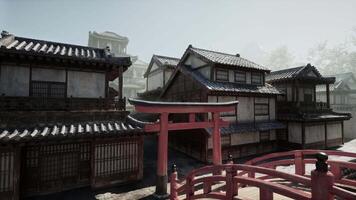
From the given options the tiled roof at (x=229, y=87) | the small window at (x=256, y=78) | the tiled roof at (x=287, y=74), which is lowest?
the tiled roof at (x=229, y=87)

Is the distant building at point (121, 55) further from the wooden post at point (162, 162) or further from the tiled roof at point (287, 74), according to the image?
the wooden post at point (162, 162)

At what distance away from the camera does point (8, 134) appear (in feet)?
26.9

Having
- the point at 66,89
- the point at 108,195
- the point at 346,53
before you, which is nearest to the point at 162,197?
the point at 108,195

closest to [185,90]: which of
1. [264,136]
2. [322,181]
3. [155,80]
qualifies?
[264,136]

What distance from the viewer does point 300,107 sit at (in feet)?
69.1

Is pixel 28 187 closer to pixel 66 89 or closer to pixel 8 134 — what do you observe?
pixel 8 134

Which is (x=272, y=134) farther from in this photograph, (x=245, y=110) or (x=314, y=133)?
(x=314, y=133)

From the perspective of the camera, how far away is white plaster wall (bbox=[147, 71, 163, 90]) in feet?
88.7

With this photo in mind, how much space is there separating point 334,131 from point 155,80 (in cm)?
2379

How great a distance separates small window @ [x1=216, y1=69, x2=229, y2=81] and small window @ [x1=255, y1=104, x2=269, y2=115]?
418 centimetres

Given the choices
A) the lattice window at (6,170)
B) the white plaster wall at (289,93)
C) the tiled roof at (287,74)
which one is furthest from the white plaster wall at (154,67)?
the lattice window at (6,170)

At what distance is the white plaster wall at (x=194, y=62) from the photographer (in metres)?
19.8

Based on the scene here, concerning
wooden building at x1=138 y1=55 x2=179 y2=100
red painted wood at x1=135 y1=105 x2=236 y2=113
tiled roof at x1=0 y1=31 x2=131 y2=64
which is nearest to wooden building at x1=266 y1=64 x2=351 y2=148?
red painted wood at x1=135 y1=105 x2=236 y2=113

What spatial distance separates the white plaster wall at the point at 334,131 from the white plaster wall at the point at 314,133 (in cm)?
134
